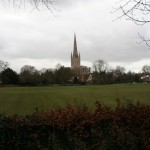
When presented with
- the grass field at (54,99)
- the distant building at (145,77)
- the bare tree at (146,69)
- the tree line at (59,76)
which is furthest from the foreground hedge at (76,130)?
the bare tree at (146,69)

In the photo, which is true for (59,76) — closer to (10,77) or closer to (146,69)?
(10,77)

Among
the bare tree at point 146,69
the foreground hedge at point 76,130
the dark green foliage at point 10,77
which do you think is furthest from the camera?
the bare tree at point 146,69

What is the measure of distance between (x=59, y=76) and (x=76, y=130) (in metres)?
136

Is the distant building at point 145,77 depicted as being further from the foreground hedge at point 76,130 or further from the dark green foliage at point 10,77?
the foreground hedge at point 76,130

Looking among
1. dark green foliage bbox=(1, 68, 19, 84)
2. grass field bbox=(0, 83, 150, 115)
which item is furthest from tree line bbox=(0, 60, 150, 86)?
grass field bbox=(0, 83, 150, 115)

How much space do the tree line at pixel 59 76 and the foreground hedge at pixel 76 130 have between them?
369 feet

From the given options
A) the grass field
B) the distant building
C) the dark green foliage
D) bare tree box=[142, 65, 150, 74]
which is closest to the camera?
the grass field

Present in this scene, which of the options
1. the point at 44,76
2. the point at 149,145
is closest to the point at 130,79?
the point at 44,76

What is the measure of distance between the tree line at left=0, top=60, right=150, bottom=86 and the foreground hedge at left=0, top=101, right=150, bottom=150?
369ft

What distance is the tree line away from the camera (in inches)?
4815

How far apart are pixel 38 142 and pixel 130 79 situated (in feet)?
499

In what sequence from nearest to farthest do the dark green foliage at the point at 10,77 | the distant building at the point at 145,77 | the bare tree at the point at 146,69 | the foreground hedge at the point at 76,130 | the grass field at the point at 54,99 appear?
1. the foreground hedge at the point at 76,130
2. the grass field at the point at 54,99
3. the dark green foliage at the point at 10,77
4. the distant building at the point at 145,77
5. the bare tree at the point at 146,69

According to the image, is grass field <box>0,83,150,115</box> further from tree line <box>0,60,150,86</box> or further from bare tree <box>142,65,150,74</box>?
bare tree <box>142,65,150,74</box>

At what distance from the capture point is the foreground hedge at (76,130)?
25.7 feet
